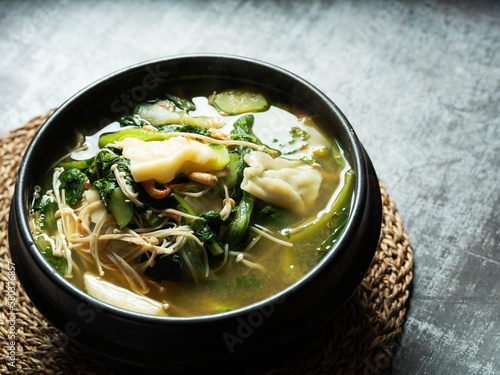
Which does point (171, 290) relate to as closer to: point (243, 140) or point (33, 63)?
point (243, 140)

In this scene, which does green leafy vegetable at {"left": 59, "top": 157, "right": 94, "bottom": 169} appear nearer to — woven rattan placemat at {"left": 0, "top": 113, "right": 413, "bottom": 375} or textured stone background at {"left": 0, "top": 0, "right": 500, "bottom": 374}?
woven rattan placemat at {"left": 0, "top": 113, "right": 413, "bottom": 375}

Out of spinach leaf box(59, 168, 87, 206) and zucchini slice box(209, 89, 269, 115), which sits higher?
zucchini slice box(209, 89, 269, 115)

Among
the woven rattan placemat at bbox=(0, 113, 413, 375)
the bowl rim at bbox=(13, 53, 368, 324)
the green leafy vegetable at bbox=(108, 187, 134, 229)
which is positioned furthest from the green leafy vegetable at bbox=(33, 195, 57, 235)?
the woven rattan placemat at bbox=(0, 113, 413, 375)

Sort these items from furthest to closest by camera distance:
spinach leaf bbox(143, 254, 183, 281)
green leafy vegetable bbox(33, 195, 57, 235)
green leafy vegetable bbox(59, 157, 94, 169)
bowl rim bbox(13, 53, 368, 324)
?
green leafy vegetable bbox(59, 157, 94, 169) < green leafy vegetable bbox(33, 195, 57, 235) < spinach leaf bbox(143, 254, 183, 281) < bowl rim bbox(13, 53, 368, 324)

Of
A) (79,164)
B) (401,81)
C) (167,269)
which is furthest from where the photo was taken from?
(401,81)

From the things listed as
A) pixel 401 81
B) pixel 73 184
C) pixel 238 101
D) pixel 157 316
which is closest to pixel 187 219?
pixel 157 316

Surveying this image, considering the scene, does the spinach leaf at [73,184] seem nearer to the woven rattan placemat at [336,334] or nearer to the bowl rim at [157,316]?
the bowl rim at [157,316]

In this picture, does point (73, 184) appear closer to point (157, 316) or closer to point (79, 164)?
point (79, 164)

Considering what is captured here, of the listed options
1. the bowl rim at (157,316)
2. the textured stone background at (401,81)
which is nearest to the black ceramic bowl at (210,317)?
the bowl rim at (157,316)
